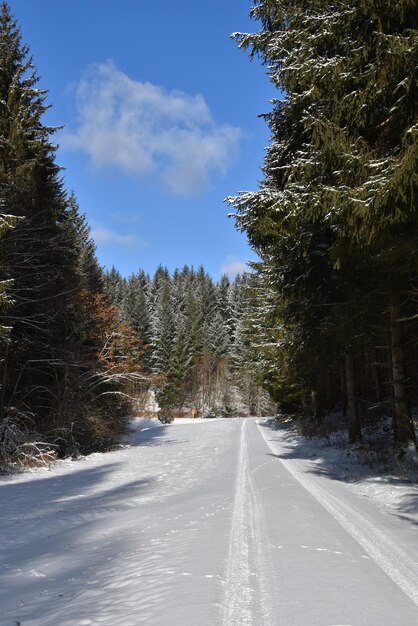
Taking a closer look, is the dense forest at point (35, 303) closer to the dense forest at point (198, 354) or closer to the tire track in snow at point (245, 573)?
the tire track in snow at point (245, 573)

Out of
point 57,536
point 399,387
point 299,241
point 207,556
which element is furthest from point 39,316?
point 207,556

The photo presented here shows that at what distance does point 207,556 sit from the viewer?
461 cm

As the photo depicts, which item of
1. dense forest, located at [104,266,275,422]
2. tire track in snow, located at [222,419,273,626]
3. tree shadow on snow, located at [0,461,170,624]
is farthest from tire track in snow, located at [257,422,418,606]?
dense forest, located at [104,266,275,422]

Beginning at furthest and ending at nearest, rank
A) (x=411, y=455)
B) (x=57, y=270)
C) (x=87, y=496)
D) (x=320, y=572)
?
(x=57, y=270), (x=411, y=455), (x=87, y=496), (x=320, y=572)

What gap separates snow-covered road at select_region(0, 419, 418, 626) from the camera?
338cm

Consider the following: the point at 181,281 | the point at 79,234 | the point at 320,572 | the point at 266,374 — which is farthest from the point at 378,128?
the point at 181,281

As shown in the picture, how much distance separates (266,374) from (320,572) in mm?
20178

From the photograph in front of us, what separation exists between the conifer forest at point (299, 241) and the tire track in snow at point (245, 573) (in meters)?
4.40

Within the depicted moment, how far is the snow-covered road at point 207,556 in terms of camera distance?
338 cm

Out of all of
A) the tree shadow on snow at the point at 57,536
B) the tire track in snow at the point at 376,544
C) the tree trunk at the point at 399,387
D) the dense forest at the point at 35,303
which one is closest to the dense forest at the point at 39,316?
the dense forest at the point at 35,303

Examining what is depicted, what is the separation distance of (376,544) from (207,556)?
200 cm

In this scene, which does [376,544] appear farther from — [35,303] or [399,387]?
[35,303]

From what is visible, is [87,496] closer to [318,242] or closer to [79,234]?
[318,242]

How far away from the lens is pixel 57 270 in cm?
1559
